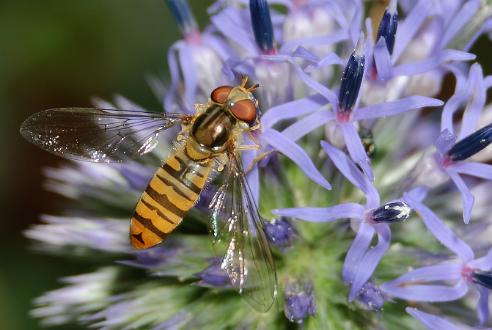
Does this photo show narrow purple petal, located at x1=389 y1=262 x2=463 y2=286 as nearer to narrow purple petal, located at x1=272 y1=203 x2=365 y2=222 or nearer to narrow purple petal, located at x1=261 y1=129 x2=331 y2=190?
narrow purple petal, located at x1=272 y1=203 x2=365 y2=222

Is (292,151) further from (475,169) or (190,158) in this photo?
(475,169)

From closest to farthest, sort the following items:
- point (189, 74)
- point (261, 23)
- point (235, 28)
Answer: point (261, 23)
point (235, 28)
point (189, 74)

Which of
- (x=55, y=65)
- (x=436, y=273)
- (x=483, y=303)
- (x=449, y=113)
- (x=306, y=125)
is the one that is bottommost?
(x=483, y=303)

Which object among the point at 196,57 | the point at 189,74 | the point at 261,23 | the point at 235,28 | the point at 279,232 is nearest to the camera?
the point at 279,232

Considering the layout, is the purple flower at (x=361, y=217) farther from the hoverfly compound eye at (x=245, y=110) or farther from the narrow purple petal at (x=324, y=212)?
the hoverfly compound eye at (x=245, y=110)

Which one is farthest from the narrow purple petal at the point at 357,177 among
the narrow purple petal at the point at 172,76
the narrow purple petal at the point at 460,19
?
the narrow purple petal at the point at 172,76

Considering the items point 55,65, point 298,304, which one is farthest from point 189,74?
point 55,65

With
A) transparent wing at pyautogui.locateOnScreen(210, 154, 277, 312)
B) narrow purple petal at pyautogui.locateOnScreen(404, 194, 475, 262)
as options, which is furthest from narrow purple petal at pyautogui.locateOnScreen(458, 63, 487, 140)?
transparent wing at pyautogui.locateOnScreen(210, 154, 277, 312)

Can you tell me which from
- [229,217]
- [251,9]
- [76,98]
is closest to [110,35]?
[76,98]
